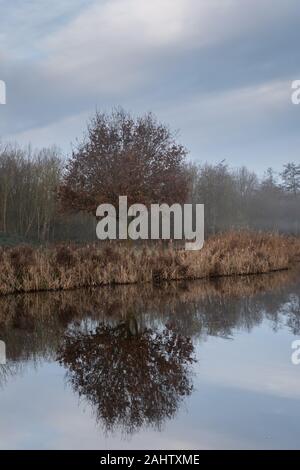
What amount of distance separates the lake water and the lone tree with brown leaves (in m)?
7.36

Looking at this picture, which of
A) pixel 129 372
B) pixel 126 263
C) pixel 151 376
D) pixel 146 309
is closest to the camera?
pixel 151 376

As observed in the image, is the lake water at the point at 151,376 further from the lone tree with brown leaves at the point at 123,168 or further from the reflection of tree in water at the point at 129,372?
the lone tree with brown leaves at the point at 123,168

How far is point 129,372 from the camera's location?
254 inches

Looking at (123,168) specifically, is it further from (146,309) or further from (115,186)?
(146,309)

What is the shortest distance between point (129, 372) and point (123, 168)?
12525 millimetres

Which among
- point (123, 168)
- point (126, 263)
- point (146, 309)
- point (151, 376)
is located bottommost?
point (151, 376)

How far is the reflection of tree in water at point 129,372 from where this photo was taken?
5.20 m

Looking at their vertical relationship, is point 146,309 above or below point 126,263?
below

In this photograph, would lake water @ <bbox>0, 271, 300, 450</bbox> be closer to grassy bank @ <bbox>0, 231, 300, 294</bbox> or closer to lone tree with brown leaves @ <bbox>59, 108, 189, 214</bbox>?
grassy bank @ <bbox>0, 231, 300, 294</bbox>

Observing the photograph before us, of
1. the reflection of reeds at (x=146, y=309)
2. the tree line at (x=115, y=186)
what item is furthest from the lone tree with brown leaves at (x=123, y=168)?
the reflection of reeds at (x=146, y=309)

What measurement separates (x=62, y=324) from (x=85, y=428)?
498 cm

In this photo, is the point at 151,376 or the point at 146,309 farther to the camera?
the point at 146,309

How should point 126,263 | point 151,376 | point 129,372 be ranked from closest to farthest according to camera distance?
point 151,376 < point 129,372 < point 126,263

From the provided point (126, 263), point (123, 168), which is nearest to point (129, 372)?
point (126, 263)
